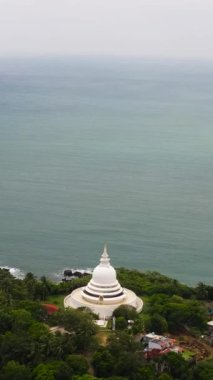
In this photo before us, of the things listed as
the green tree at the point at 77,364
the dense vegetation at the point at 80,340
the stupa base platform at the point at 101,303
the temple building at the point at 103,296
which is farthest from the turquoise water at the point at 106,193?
the green tree at the point at 77,364

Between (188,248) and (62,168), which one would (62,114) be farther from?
(188,248)

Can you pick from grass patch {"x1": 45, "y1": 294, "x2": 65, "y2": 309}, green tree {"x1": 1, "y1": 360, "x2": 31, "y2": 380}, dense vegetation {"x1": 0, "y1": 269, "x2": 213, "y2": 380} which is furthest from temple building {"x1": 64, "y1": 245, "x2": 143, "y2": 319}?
green tree {"x1": 1, "y1": 360, "x2": 31, "y2": 380}

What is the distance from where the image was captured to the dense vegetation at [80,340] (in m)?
37.2

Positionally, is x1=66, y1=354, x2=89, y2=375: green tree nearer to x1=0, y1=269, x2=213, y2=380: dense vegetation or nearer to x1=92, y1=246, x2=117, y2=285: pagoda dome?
x1=0, y1=269, x2=213, y2=380: dense vegetation

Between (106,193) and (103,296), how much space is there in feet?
116

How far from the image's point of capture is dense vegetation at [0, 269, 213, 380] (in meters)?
37.2

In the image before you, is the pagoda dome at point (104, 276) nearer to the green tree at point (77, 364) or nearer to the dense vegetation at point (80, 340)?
the dense vegetation at point (80, 340)

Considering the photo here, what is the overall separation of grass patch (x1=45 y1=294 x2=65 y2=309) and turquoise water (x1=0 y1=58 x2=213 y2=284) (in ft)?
33.9

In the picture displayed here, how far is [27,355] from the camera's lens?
38406 mm

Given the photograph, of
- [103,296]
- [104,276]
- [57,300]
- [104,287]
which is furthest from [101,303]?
[57,300]

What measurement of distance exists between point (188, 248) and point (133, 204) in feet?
44.6

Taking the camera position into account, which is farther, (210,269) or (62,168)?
(62,168)

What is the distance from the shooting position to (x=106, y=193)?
266ft

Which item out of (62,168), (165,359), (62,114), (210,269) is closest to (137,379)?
(165,359)
